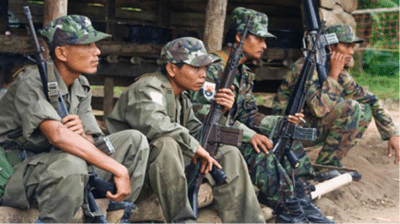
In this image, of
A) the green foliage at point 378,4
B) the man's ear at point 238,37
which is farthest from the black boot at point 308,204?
the green foliage at point 378,4

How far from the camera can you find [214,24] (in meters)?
7.08

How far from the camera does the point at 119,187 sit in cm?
400

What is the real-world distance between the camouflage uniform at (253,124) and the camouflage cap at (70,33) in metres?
A: 1.46

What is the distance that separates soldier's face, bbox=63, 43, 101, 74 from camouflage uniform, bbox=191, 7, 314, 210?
1.40 metres

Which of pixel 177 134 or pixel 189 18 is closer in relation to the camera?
pixel 177 134

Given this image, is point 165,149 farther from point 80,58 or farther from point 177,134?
point 80,58

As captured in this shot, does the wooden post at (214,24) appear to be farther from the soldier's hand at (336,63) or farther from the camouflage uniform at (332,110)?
the soldier's hand at (336,63)

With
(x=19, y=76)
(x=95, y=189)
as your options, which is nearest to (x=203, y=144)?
(x=95, y=189)

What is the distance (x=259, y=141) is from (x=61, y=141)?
2.22 m

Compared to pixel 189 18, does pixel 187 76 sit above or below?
above

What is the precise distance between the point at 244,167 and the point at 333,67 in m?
2.33

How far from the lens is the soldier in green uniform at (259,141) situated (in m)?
5.52

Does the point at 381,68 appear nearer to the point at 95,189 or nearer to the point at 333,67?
the point at 333,67

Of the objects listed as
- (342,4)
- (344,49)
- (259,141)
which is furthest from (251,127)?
(342,4)
